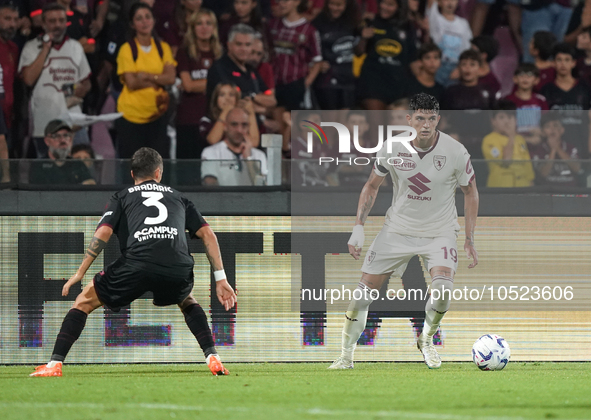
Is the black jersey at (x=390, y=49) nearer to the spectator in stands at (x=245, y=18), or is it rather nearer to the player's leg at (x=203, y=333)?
the spectator in stands at (x=245, y=18)

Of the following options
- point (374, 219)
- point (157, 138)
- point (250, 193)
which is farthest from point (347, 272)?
point (157, 138)

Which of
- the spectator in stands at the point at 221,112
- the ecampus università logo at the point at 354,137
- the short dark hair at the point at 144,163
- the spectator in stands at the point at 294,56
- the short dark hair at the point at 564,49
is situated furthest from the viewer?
the short dark hair at the point at 564,49

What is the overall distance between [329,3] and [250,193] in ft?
13.0

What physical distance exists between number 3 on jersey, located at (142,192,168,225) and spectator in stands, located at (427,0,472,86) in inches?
229

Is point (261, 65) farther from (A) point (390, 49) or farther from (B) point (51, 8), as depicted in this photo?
(B) point (51, 8)

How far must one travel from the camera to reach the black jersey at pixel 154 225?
6.60m

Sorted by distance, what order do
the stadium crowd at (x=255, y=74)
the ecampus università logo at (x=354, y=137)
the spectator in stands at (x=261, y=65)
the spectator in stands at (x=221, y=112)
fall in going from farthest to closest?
Result: 1. the spectator in stands at (x=261, y=65)
2. the spectator in stands at (x=221, y=112)
3. the stadium crowd at (x=255, y=74)
4. the ecampus università logo at (x=354, y=137)

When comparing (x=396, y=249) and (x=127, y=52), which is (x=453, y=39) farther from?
(x=396, y=249)

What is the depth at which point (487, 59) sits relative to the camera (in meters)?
11.5

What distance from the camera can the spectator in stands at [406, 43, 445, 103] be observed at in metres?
10.9

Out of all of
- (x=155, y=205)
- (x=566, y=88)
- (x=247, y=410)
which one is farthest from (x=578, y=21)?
(x=247, y=410)

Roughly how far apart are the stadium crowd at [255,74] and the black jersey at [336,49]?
1cm

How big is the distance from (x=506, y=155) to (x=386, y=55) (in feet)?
9.81

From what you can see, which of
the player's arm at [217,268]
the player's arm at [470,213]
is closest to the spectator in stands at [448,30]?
the player's arm at [470,213]
